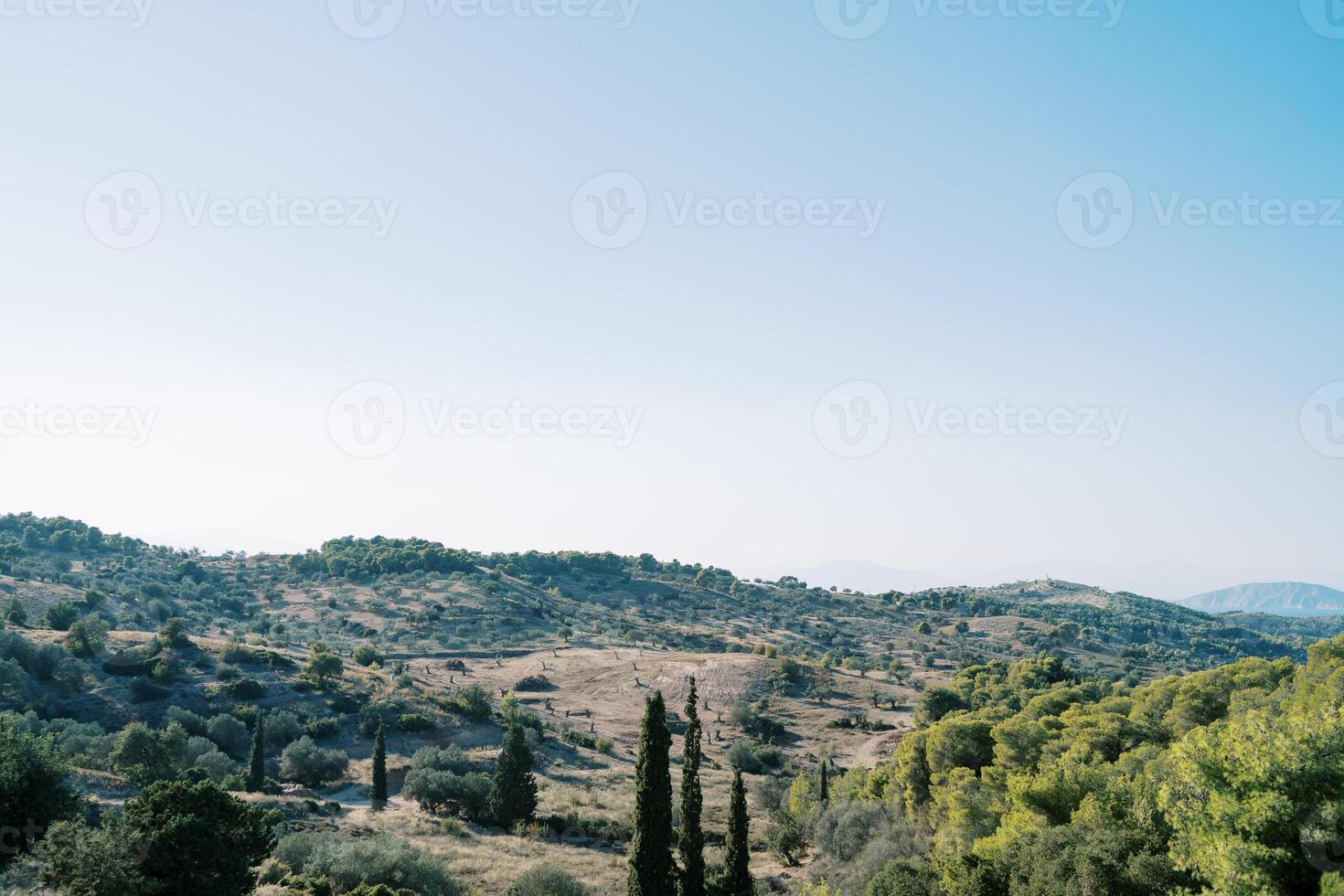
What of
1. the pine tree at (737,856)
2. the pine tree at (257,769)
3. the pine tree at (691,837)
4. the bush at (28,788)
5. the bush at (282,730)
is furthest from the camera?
the bush at (282,730)

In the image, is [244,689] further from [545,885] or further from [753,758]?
[545,885]

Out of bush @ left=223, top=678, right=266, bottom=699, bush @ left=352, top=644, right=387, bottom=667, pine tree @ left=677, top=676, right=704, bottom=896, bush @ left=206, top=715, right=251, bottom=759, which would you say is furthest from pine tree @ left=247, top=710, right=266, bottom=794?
bush @ left=352, top=644, right=387, bottom=667

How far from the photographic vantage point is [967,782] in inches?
1305

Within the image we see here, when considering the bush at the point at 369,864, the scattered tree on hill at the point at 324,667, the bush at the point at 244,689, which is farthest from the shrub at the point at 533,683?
the bush at the point at 369,864

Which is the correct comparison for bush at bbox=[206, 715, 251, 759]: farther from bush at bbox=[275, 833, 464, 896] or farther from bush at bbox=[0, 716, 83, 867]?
bush at bbox=[0, 716, 83, 867]

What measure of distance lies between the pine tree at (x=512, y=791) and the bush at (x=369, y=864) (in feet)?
36.5

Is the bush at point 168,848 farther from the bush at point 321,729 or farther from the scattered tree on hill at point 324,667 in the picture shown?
the scattered tree on hill at point 324,667

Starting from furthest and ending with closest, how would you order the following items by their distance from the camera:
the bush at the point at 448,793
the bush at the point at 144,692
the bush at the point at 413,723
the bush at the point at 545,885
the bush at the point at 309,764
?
the bush at the point at 413,723, the bush at the point at 144,692, the bush at the point at 309,764, the bush at the point at 448,793, the bush at the point at 545,885

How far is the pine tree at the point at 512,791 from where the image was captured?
138 feet

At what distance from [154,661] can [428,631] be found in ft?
139

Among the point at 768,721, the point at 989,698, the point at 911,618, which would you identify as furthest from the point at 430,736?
the point at 911,618

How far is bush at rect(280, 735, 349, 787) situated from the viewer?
160ft

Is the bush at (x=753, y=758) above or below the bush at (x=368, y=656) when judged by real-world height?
below

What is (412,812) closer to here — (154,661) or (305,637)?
(154,661)
